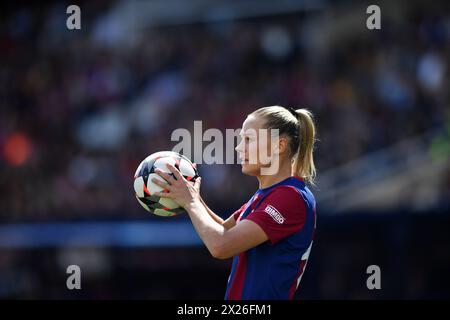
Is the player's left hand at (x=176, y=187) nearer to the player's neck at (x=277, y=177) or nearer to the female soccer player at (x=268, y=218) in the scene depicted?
the female soccer player at (x=268, y=218)

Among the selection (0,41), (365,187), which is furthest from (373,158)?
(0,41)

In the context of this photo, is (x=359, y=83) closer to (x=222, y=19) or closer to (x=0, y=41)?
(x=222, y=19)

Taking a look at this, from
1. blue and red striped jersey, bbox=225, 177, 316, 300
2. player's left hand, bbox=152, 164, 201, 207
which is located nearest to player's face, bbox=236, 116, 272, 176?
blue and red striped jersey, bbox=225, 177, 316, 300

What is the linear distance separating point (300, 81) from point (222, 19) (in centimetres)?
327

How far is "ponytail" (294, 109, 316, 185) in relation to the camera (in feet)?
16.9

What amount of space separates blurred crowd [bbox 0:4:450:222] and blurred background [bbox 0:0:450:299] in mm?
35

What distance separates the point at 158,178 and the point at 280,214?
850 mm

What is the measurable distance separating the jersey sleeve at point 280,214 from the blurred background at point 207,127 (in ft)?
16.1

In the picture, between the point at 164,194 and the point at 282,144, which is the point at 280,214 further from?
the point at 164,194

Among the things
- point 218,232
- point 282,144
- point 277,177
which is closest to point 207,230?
point 218,232

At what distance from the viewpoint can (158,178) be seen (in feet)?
16.8

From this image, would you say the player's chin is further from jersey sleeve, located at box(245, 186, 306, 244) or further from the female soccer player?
jersey sleeve, located at box(245, 186, 306, 244)

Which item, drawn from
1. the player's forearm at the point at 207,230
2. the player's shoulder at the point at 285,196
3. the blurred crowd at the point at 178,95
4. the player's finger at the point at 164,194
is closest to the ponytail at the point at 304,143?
the player's shoulder at the point at 285,196
